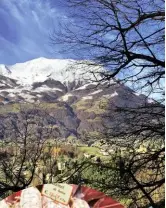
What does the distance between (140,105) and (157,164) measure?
1.29 m

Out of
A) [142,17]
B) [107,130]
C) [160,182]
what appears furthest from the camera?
[107,130]

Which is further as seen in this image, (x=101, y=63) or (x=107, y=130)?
(x=107, y=130)

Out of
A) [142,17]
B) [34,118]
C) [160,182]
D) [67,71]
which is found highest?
[142,17]

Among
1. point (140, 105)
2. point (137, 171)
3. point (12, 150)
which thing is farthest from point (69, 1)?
point (12, 150)

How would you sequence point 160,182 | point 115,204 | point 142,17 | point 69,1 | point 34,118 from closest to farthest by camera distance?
point 115,204 → point 142,17 → point 69,1 → point 160,182 → point 34,118

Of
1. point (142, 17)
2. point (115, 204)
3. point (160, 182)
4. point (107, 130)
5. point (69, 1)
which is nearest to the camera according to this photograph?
point (115, 204)

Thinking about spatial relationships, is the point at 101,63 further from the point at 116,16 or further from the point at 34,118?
the point at 34,118

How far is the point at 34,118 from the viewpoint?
1038 centimetres

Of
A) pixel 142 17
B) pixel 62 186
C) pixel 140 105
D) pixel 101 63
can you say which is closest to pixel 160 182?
pixel 140 105

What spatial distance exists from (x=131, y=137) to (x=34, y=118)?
10.5 ft

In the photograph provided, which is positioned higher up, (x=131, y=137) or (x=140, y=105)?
(x=140, y=105)

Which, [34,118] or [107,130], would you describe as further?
[34,118]

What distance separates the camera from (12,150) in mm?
10508

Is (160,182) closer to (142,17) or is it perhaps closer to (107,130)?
(107,130)
